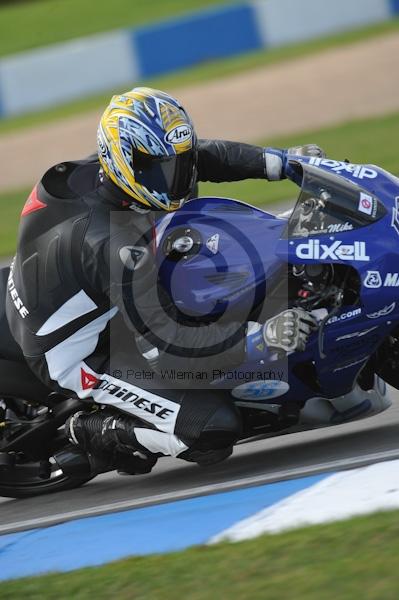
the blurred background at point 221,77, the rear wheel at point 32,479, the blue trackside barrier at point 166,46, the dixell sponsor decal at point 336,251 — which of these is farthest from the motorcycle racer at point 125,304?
the blue trackside barrier at point 166,46

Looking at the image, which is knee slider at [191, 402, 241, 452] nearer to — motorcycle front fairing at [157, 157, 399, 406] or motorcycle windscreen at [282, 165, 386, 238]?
motorcycle front fairing at [157, 157, 399, 406]

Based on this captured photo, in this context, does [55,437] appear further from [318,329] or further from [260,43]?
[260,43]

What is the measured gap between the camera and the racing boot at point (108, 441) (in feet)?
16.0

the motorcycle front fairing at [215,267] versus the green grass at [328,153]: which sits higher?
the motorcycle front fairing at [215,267]

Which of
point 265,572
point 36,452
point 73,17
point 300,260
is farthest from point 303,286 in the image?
point 73,17

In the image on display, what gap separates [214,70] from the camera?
1894 centimetres

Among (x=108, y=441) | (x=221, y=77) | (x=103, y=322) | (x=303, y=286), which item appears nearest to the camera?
(x=303, y=286)

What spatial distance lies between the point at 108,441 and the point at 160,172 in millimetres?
1287

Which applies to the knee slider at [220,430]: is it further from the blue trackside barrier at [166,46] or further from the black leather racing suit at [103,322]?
the blue trackside barrier at [166,46]

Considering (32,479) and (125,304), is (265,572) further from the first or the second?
(32,479)

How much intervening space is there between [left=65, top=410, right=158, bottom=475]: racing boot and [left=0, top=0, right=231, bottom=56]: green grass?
19.2 meters

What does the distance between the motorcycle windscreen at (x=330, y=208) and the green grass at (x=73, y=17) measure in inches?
764

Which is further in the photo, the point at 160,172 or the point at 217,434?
the point at 217,434

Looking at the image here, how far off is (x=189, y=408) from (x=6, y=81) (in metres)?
16.4
